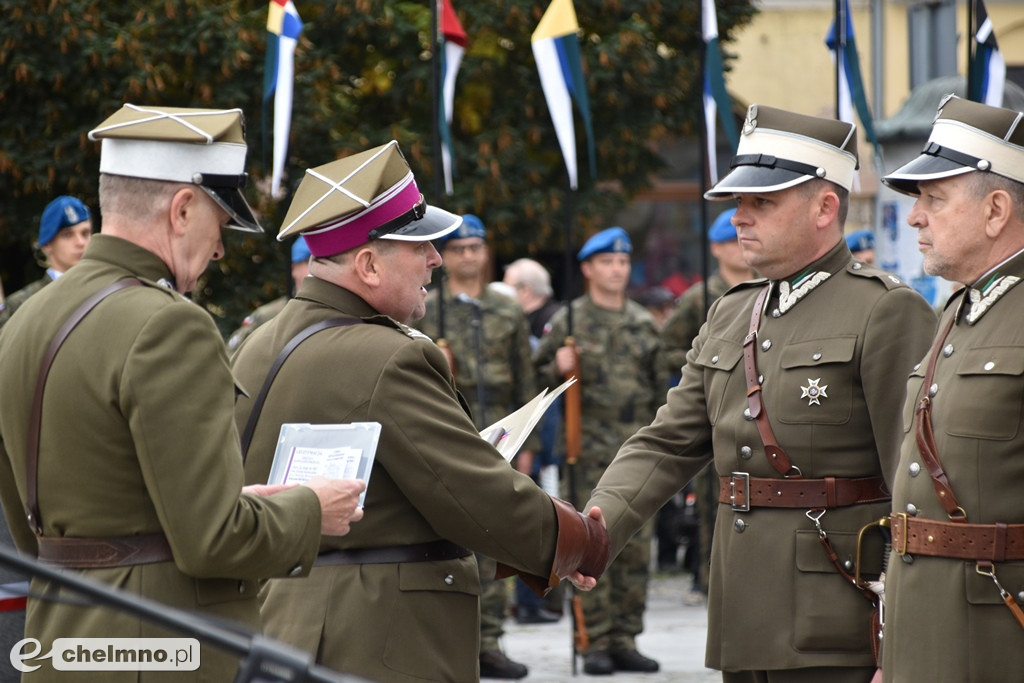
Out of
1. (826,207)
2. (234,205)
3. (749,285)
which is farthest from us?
(749,285)

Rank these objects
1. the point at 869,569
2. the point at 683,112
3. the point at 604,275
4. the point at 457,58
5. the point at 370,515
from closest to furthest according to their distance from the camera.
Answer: the point at 370,515, the point at 869,569, the point at 457,58, the point at 604,275, the point at 683,112

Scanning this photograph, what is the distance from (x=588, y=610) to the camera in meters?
→ 8.20

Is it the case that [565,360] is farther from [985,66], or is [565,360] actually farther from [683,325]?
[985,66]

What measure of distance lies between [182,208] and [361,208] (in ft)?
2.34

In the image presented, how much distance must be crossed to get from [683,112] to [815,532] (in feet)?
34.1

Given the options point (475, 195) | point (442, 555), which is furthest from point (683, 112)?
point (442, 555)

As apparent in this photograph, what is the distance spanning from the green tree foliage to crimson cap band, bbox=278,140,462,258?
7.00 metres

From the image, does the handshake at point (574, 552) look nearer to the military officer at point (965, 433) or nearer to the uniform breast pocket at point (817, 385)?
the uniform breast pocket at point (817, 385)

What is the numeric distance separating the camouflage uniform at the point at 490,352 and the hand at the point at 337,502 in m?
5.69

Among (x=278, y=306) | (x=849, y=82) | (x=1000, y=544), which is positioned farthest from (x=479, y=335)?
(x=1000, y=544)

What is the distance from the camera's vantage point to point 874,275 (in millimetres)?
4316

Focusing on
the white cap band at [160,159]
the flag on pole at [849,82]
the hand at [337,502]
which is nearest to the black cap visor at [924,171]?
the hand at [337,502]

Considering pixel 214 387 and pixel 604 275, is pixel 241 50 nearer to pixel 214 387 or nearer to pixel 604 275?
pixel 604 275

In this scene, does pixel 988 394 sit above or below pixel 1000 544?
above
